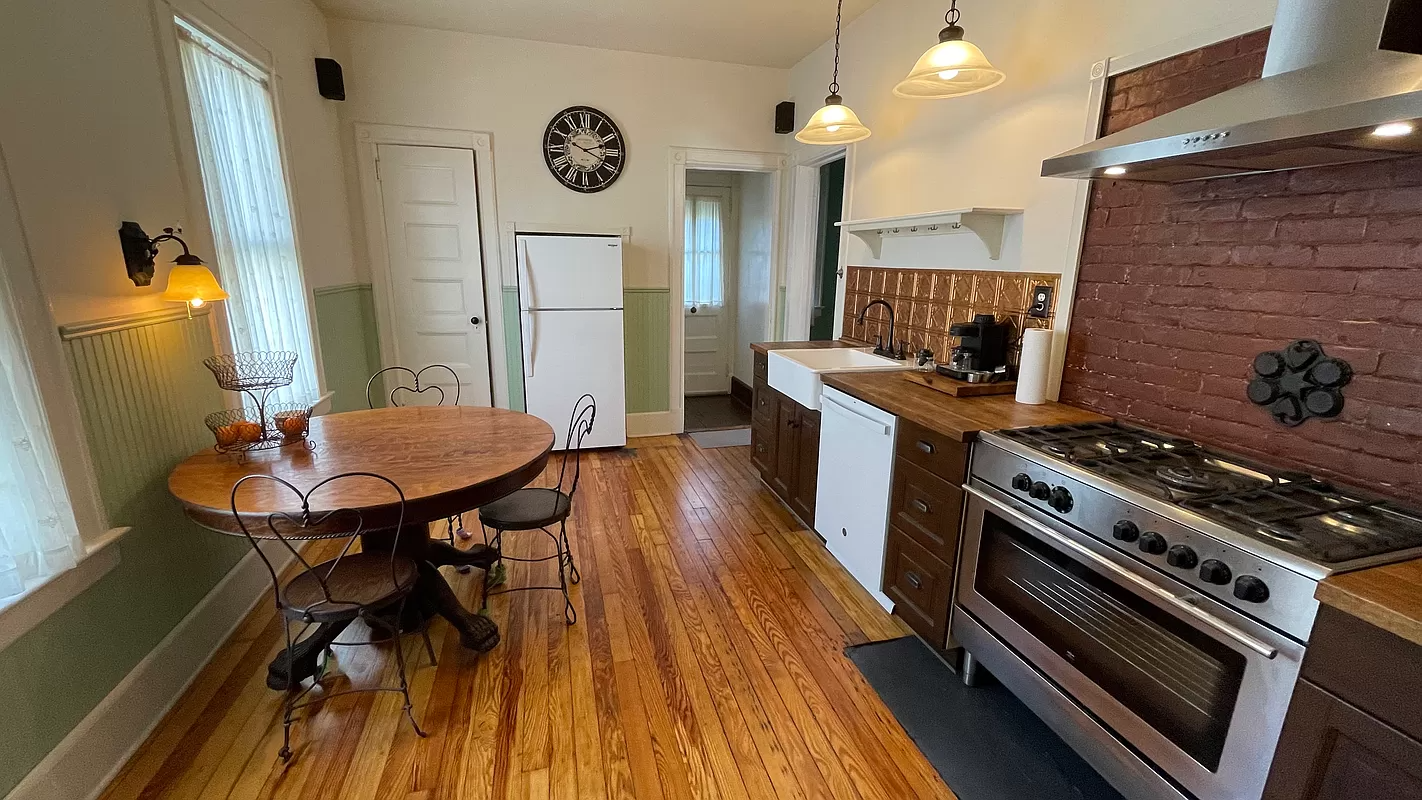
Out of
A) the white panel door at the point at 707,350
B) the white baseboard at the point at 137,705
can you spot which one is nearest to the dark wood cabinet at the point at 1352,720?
the white baseboard at the point at 137,705

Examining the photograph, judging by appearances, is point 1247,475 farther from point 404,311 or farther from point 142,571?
point 404,311

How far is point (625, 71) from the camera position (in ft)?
13.6

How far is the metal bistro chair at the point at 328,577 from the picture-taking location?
1.58 meters

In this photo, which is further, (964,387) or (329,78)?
(329,78)

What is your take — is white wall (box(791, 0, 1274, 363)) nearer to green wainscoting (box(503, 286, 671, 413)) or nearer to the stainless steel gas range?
the stainless steel gas range

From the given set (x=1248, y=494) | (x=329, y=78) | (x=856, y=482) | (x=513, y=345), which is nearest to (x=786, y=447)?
(x=856, y=482)

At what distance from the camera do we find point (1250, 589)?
1163 mm

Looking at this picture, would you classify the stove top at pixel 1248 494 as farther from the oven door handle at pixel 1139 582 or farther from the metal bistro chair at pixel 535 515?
the metal bistro chair at pixel 535 515

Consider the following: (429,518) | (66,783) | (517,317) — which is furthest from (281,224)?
(66,783)

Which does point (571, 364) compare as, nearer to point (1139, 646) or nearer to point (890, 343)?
point (890, 343)

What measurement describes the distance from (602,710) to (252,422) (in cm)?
170

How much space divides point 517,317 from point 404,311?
77cm

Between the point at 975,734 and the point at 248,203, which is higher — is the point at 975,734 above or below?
below

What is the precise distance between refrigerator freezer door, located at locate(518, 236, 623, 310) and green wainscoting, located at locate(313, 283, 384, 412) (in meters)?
1.09
